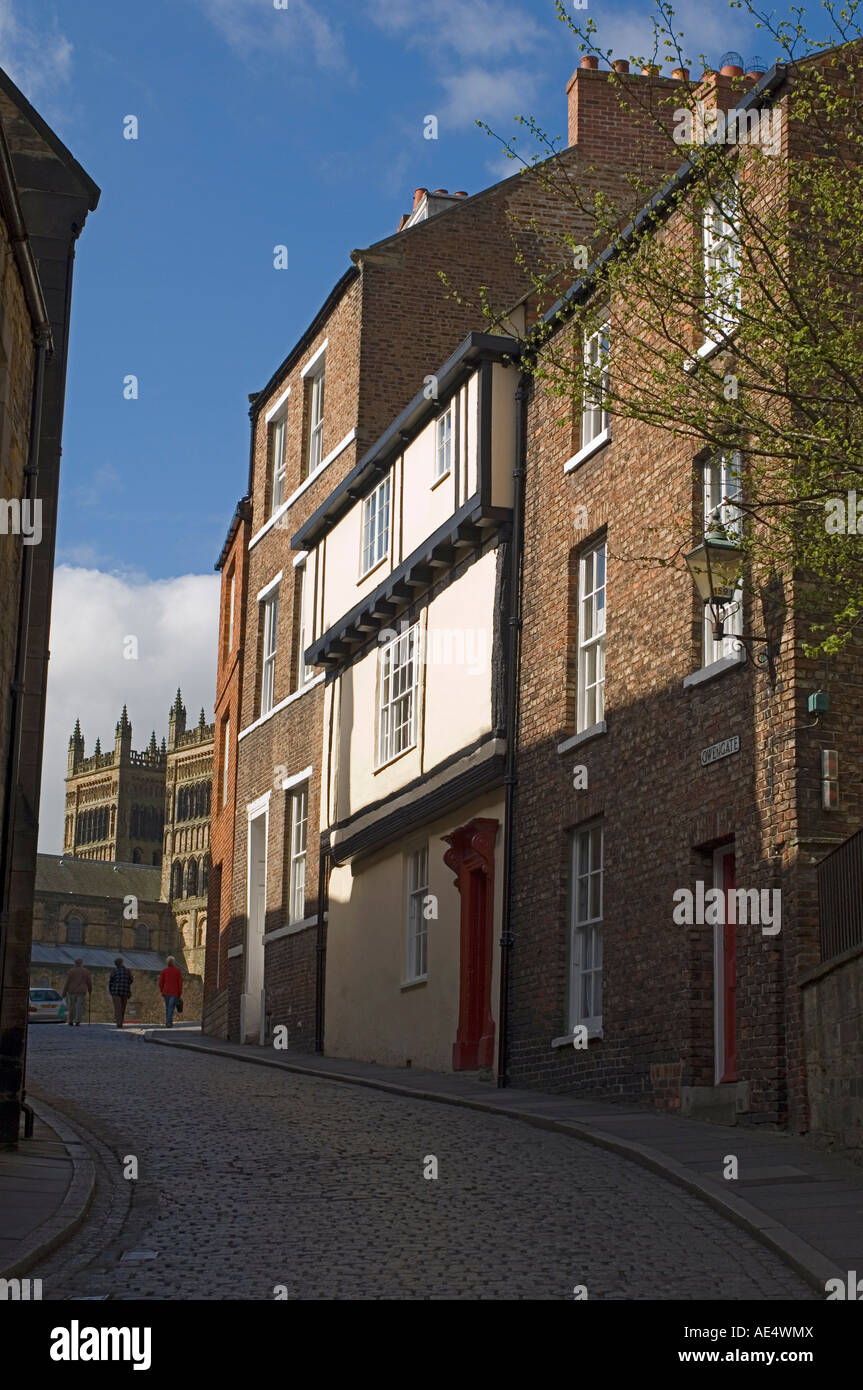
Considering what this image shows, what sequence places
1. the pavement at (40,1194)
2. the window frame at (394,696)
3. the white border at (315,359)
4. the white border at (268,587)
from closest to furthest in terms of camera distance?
the pavement at (40,1194), the window frame at (394,696), the white border at (315,359), the white border at (268,587)

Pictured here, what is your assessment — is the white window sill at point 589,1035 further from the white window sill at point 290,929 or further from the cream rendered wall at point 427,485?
the white window sill at point 290,929

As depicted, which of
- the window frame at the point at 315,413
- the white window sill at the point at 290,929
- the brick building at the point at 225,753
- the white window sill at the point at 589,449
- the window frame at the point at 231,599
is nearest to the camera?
the white window sill at the point at 589,449

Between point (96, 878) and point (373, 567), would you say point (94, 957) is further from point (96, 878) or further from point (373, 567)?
point (373, 567)

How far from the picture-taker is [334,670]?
1104 inches

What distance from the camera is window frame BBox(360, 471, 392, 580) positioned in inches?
1020

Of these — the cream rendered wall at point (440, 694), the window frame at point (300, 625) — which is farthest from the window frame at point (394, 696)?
the window frame at point (300, 625)

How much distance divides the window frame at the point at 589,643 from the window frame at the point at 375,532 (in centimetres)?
637

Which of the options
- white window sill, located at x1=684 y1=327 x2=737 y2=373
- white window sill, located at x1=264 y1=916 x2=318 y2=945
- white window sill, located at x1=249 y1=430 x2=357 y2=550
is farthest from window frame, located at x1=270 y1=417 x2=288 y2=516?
white window sill, located at x1=684 y1=327 x2=737 y2=373

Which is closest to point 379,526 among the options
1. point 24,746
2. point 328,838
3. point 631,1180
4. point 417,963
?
point 328,838

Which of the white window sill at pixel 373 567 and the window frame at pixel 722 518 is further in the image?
the white window sill at pixel 373 567

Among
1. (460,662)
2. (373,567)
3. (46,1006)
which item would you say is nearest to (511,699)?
(460,662)

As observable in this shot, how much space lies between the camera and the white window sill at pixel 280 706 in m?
29.0

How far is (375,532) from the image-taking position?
2659 centimetres

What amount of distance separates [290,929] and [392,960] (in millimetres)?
5188
